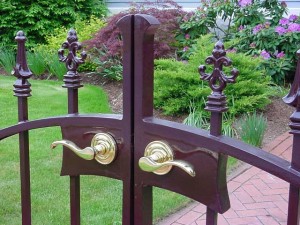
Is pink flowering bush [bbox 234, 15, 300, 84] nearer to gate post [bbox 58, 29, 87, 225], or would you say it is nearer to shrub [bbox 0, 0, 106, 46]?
shrub [bbox 0, 0, 106, 46]

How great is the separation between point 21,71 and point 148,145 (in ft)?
2.01

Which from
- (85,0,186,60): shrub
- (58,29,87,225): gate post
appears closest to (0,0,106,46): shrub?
(85,0,186,60): shrub

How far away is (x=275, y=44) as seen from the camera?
6844 mm

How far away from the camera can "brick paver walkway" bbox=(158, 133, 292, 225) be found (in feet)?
10.7

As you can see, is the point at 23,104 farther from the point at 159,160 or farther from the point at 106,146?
the point at 159,160

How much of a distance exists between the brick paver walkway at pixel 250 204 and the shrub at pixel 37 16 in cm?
700

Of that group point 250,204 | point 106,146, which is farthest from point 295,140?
point 250,204

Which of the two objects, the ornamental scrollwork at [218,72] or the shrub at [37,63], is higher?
the ornamental scrollwork at [218,72]

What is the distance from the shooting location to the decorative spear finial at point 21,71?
162 cm

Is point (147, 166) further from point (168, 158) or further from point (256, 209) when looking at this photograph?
point (256, 209)

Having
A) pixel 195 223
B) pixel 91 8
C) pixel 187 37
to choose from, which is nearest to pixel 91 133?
pixel 195 223

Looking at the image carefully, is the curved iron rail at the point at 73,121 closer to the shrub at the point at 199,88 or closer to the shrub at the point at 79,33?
the shrub at the point at 199,88

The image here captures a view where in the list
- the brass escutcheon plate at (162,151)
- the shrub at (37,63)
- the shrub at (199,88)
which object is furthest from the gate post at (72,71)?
the shrub at (37,63)

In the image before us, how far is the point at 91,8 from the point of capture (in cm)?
1065
